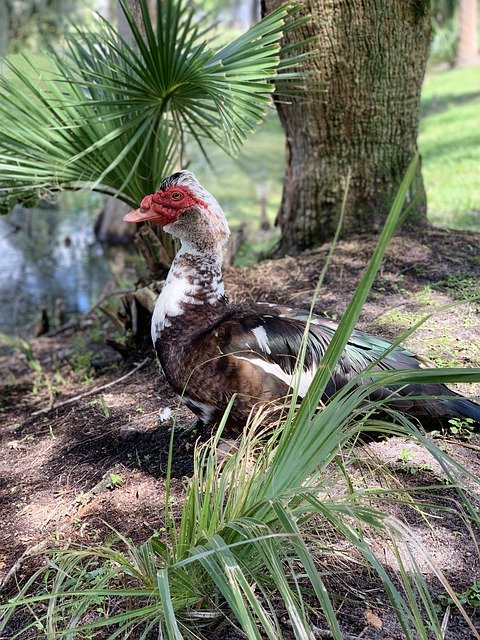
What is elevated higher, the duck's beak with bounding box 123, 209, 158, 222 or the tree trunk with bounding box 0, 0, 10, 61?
the tree trunk with bounding box 0, 0, 10, 61

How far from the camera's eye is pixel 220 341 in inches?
118

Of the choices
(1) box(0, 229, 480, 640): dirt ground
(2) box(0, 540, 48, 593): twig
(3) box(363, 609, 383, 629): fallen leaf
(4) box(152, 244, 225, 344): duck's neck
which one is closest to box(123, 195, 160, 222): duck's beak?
(4) box(152, 244, 225, 344): duck's neck

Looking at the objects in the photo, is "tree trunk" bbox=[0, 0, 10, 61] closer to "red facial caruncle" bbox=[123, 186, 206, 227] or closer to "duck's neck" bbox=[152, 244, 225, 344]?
"red facial caruncle" bbox=[123, 186, 206, 227]

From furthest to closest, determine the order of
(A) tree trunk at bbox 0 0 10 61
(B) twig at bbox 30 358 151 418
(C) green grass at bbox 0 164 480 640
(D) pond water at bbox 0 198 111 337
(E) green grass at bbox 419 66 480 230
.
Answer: (A) tree trunk at bbox 0 0 10 61
(D) pond water at bbox 0 198 111 337
(E) green grass at bbox 419 66 480 230
(B) twig at bbox 30 358 151 418
(C) green grass at bbox 0 164 480 640

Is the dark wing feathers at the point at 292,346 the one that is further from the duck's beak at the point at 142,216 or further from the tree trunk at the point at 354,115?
the tree trunk at the point at 354,115

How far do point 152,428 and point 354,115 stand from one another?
2729mm

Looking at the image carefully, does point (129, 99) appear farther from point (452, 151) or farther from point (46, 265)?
point (452, 151)

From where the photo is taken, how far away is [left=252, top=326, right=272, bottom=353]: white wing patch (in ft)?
9.80

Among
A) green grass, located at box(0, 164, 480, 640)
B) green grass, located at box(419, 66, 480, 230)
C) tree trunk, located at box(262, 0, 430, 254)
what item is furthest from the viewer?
green grass, located at box(419, 66, 480, 230)

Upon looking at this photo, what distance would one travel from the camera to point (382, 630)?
7.32 ft

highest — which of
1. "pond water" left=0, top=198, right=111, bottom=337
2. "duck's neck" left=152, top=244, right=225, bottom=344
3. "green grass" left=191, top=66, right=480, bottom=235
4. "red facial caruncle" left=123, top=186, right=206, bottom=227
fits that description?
"red facial caruncle" left=123, top=186, right=206, bottom=227

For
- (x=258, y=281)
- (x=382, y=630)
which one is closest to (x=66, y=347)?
(x=258, y=281)

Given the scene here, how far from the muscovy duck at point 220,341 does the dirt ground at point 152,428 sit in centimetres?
37

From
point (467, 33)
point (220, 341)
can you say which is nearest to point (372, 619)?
point (220, 341)
